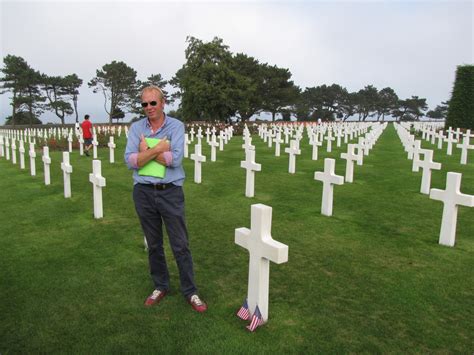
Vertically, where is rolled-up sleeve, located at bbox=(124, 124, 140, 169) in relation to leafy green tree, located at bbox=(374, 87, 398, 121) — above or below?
below

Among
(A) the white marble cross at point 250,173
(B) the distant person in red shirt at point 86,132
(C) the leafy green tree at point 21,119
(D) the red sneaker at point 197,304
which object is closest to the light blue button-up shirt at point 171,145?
(D) the red sneaker at point 197,304

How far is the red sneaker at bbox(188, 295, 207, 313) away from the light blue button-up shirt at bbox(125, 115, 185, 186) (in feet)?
3.00

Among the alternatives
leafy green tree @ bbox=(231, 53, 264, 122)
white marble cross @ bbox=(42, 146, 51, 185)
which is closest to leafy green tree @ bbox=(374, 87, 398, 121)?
leafy green tree @ bbox=(231, 53, 264, 122)

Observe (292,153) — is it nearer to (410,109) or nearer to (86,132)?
(86,132)

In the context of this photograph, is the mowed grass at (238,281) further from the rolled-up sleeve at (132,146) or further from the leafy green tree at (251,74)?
the leafy green tree at (251,74)

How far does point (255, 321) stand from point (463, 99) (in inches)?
991

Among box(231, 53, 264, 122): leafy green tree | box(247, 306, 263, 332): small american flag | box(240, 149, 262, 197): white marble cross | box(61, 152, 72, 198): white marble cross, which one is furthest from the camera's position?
box(231, 53, 264, 122): leafy green tree

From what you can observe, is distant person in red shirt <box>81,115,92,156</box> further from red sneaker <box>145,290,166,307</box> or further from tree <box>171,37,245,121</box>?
tree <box>171,37,245,121</box>

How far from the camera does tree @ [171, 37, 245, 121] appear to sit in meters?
34.0

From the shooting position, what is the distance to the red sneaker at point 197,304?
3170mm

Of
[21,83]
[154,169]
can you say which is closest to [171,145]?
[154,169]

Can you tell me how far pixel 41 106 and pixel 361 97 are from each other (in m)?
59.9

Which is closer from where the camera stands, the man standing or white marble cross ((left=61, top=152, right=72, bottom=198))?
the man standing

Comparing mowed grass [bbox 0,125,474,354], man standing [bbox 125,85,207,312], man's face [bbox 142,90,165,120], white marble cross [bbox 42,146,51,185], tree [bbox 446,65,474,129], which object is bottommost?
mowed grass [bbox 0,125,474,354]
